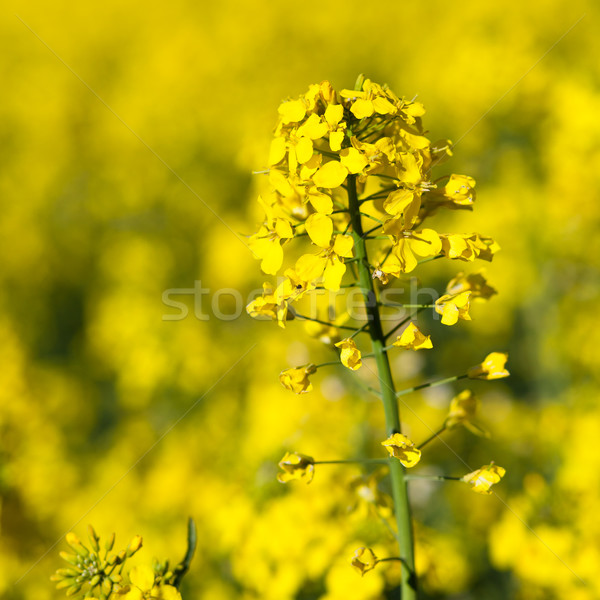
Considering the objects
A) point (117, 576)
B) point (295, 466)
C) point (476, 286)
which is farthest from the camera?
point (476, 286)

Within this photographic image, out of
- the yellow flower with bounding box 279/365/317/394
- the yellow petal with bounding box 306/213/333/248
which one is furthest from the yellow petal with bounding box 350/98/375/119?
the yellow flower with bounding box 279/365/317/394

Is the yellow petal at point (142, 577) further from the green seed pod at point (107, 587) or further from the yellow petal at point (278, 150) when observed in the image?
the yellow petal at point (278, 150)

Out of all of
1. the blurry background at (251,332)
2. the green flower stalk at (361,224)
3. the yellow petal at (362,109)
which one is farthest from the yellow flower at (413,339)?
the blurry background at (251,332)

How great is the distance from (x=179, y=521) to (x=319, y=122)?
87.4 inches

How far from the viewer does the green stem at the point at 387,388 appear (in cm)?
138

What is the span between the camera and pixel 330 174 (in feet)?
4.16

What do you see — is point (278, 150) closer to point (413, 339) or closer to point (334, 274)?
point (334, 274)

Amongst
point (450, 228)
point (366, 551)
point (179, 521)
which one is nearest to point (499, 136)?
point (450, 228)

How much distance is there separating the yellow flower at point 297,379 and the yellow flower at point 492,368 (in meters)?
0.44

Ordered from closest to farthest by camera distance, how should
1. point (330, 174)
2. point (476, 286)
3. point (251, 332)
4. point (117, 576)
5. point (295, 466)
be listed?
point (330, 174)
point (117, 576)
point (295, 466)
point (476, 286)
point (251, 332)

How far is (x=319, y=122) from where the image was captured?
131 centimetres

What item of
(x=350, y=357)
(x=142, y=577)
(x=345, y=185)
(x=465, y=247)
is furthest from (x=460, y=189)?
(x=142, y=577)

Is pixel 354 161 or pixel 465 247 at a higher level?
pixel 354 161

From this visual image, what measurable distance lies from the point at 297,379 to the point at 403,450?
0.30 metres
